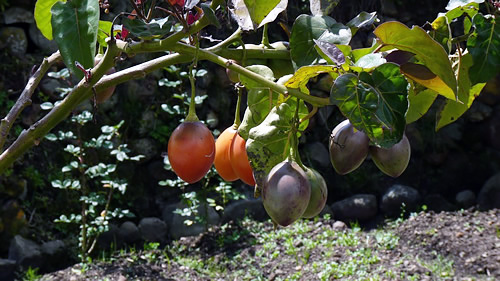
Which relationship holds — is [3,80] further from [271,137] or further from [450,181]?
[271,137]

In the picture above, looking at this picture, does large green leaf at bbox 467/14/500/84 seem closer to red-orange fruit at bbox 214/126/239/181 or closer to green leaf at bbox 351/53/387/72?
green leaf at bbox 351/53/387/72

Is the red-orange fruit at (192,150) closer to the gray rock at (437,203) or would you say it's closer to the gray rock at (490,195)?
the gray rock at (437,203)

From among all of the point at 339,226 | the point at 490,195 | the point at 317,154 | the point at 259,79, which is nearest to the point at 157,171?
the point at 317,154

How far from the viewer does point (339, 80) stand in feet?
1.67

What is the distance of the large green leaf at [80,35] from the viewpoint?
0.61 meters

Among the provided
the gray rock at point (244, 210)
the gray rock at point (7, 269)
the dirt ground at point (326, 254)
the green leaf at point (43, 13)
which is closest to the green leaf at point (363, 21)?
the green leaf at point (43, 13)

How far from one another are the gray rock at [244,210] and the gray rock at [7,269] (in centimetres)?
132

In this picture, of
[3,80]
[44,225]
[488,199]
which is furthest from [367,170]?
[3,80]

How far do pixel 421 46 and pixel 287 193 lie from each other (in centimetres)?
17

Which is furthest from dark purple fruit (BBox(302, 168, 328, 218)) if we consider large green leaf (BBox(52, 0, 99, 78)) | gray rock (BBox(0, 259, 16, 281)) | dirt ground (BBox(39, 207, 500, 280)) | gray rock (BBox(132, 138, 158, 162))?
gray rock (BBox(132, 138, 158, 162))

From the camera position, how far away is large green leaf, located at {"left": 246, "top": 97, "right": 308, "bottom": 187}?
1.92 ft

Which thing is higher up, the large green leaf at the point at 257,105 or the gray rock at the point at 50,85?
the gray rock at the point at 50,85

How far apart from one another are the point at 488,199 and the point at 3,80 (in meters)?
3.30

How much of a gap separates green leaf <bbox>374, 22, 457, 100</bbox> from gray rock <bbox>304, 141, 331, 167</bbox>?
386 centimetres
